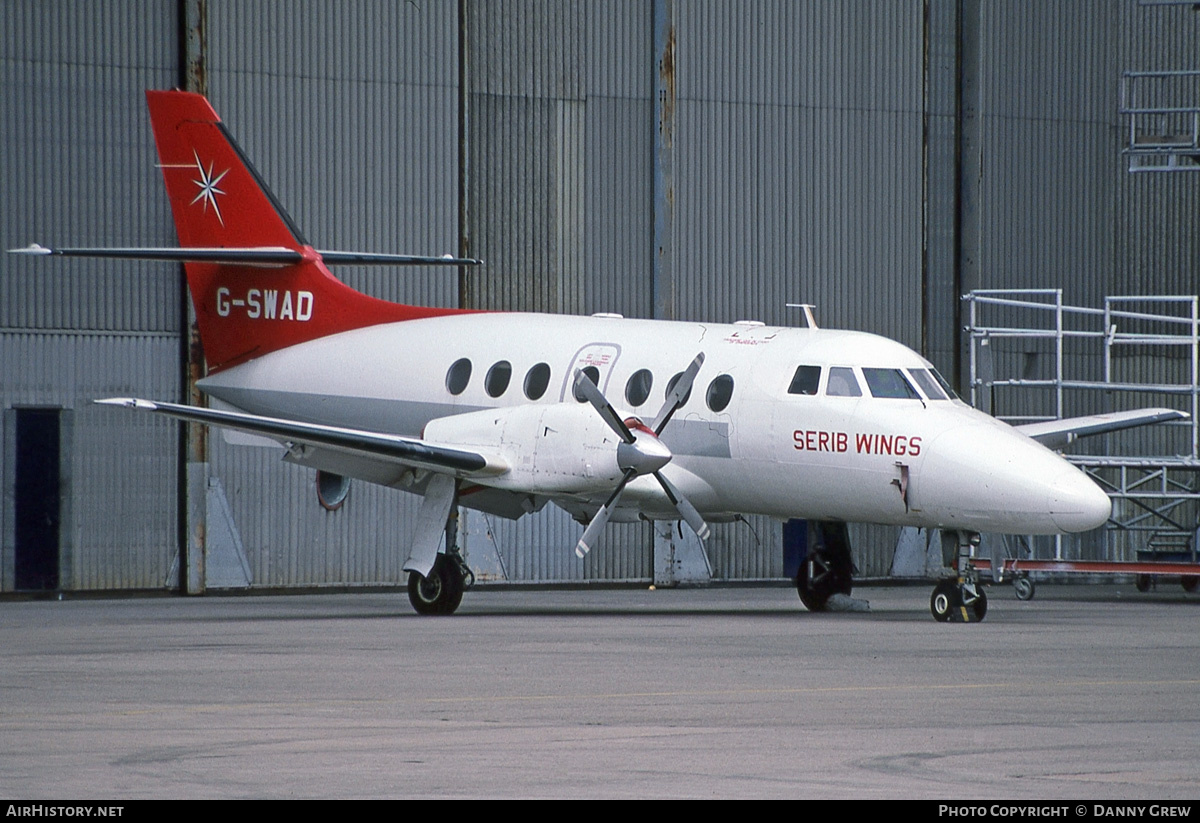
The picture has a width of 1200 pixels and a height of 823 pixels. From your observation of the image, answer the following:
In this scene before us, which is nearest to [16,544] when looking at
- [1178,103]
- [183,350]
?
[183,350]

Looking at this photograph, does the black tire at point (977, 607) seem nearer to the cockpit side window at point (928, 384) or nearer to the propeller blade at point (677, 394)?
the cockpit side window at point (928, 384)

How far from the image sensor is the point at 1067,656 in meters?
14.9

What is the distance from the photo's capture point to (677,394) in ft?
65.7

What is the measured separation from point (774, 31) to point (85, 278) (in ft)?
44.0

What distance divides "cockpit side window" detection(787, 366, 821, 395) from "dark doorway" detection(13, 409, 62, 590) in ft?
43.1

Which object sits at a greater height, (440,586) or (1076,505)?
(1076,505)

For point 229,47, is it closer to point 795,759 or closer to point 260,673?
point 260,673

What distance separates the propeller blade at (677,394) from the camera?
1994cm

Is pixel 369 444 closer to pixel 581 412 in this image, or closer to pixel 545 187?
pixel 581 412

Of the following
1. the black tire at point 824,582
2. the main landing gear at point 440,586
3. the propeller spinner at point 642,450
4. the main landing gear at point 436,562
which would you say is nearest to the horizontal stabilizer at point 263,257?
the main landing gear at point 436,562

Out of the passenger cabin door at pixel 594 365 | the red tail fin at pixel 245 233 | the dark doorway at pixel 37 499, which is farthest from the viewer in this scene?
the dark doorway at pixel 37 499

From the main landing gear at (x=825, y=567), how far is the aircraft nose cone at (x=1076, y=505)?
3.82 m

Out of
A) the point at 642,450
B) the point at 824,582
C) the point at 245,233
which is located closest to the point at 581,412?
the point at 642,450

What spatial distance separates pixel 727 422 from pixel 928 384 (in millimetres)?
2293
